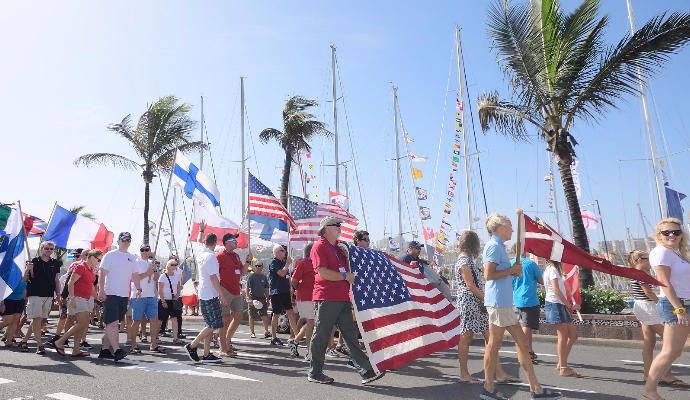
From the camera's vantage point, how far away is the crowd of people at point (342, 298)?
5.52m

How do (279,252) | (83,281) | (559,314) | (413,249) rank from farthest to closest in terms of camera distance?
(279,252) → (83,281) → (413,249) → (559,314)

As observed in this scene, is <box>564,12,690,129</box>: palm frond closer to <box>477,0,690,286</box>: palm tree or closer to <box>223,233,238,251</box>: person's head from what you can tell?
<box>477,0,690,286</box>: palm tree

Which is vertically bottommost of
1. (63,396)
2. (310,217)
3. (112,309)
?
(63,396)

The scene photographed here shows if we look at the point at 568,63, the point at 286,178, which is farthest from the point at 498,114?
the point at 286,178

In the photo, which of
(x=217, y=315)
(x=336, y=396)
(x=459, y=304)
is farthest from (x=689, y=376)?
(x=217, y=315)

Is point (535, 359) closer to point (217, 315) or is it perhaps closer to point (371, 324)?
point (371, 324)

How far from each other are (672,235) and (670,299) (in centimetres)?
66

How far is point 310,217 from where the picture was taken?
17.9 meters

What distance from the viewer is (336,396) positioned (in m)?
6.03

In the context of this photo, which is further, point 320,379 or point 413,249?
point 413,249

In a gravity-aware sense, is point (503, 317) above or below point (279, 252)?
below

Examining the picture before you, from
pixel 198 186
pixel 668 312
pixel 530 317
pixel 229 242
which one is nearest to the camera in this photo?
pixel 668 312

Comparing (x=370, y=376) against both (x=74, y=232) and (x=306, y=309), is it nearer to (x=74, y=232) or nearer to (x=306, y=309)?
(x=306, y=309)

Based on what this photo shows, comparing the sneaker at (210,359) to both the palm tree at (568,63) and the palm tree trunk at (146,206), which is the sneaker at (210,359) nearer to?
the palm tree at (568,63)
